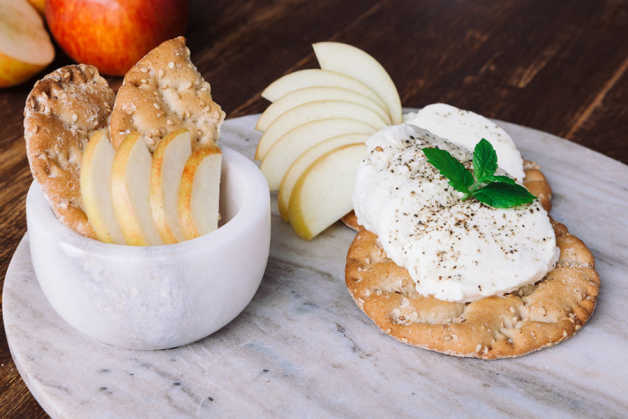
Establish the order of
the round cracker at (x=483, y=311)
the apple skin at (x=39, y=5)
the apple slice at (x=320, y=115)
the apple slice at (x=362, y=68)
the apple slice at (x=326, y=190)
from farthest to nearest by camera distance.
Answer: the apple skin at (x=39, y=5), the apple slice at (x=362, y=68), the apple slice at (x=320, y=115), the apple slice at (x=326, y=190), the round cracker at (x=483, y=311)

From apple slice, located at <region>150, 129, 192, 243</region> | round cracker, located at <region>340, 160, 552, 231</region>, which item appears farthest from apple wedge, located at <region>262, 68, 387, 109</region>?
apple slice, located at <region>150, 129, 192, 243</region>

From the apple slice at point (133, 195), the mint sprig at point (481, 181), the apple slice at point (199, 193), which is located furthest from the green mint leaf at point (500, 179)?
the apple slice at point (133, 195)

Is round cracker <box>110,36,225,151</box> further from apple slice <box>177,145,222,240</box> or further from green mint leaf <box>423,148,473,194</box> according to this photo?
green mint leaf <box>423,148,473,194</box>

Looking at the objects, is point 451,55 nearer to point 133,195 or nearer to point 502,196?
point 502,196

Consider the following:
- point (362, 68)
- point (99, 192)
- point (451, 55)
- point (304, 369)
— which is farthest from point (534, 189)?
point (451, 55)

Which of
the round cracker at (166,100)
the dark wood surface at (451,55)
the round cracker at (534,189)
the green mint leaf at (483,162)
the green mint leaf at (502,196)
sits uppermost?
the round cracker at (166,100)

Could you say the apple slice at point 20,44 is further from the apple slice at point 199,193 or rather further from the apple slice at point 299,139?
the apple slice at point 199,193
